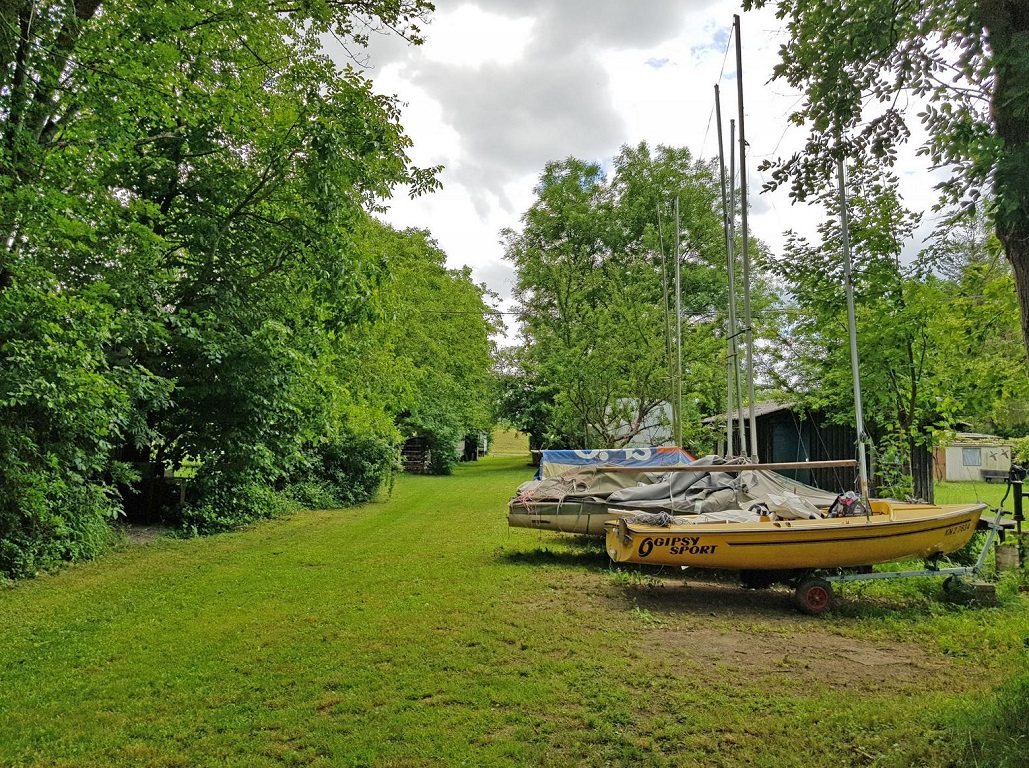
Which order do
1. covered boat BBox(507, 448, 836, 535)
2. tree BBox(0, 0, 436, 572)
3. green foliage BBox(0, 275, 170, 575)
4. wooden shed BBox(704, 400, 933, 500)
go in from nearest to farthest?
green foliage BBox(0, 275, 170, 575) < tree BBox(0, 0, 436, 572) < covered boat BBox(507, 448, 836, 535) < wooden shed BBox(704, 400, 933, 500)

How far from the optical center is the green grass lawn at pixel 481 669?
3.66 metres

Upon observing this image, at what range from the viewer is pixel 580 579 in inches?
335

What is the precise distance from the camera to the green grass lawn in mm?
3664

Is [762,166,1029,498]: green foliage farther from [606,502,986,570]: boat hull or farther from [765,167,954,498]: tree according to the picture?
[606,502,986,570]: boat hull

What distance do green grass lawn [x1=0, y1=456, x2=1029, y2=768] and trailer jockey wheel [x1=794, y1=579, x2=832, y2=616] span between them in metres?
0.16

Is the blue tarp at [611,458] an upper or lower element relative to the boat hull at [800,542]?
upper

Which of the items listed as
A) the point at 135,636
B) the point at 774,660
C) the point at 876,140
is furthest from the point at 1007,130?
the point at 135,636

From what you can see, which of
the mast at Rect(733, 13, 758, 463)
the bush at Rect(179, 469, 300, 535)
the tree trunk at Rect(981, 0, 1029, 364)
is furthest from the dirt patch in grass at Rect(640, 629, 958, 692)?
the bush at Rect(179, 469, 300, 535)

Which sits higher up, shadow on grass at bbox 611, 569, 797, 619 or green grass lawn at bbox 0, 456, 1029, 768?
green grass lawn at bbox 0, 456, 1029, 768

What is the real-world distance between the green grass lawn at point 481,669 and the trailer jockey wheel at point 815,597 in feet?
0.52

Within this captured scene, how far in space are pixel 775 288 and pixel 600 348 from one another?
18648mm

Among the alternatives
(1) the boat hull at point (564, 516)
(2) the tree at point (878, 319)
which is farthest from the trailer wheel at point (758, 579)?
(2) the tree at point (878, 319)

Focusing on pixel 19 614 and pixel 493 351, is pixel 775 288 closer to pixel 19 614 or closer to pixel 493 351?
pixel 493 351

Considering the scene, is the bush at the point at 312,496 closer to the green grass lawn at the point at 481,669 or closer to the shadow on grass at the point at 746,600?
the green grass lawn at the point at 481,669
